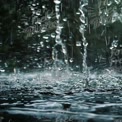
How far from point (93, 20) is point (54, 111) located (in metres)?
22.7

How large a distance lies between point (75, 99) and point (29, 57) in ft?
55.4

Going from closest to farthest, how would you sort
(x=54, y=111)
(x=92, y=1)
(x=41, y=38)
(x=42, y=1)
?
(x=54, y=111), (x=41, y=38), (x=42, y=1), (x=92, y=1)

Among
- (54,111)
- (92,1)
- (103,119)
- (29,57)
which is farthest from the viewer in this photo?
(92,1)

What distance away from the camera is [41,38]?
23.8 metres

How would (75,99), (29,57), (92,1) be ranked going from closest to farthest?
(75,99) < (29,57) < (92,1)

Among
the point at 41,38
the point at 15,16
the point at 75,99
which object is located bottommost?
the point at 75,99

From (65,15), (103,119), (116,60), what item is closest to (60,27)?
(65,15)

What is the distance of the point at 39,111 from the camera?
4.16 metres

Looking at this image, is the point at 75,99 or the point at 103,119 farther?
the point at 75,99

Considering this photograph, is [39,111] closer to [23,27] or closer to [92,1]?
[23,27]

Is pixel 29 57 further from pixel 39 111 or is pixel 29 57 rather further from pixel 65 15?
pixel 39 111

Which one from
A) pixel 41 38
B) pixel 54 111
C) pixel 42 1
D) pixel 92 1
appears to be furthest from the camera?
pixel 92 1

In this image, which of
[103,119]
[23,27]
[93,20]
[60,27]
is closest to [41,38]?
[23,27]

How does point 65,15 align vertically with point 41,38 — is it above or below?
above
